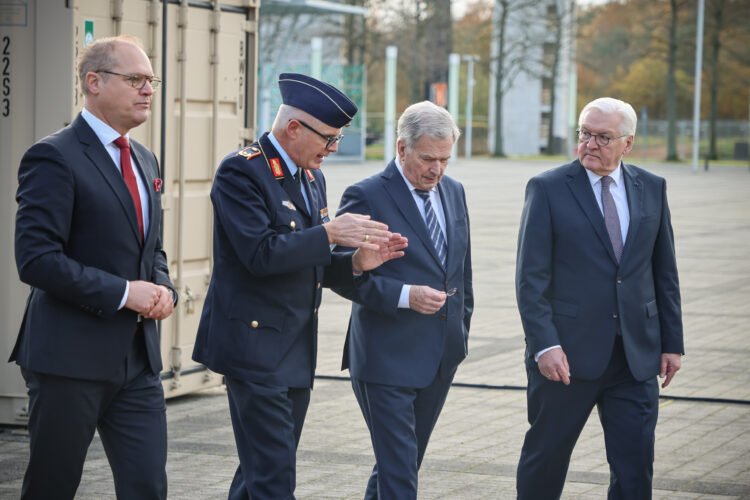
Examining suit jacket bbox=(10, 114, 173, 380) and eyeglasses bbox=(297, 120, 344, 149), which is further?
eyeglasses bbox=(297, 120, 344, 149)

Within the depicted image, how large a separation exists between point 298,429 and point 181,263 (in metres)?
3.31

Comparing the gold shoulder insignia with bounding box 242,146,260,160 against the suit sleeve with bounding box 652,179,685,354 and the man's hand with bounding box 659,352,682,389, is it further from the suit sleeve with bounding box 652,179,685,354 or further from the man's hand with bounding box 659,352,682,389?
the man's hand with bounding box 659,352,682,389

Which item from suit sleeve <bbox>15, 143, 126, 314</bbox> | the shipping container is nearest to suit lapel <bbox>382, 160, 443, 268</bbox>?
suit sleeve <bbox>15, 143, 126, 314</bbox>

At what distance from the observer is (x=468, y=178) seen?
37344 mm

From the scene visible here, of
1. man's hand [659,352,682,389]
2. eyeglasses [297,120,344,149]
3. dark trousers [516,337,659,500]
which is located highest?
eyeglasses [297,120,344,149]

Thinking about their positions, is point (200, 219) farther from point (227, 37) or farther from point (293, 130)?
point (293, 130)

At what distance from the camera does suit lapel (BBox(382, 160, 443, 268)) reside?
174 inches

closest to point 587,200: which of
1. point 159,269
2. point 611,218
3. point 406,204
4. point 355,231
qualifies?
point 611,218

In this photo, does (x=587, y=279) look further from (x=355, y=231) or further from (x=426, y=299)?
(x=355, y=231)

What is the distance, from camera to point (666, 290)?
4520 mm

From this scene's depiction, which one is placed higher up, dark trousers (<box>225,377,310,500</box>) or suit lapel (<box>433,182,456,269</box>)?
suit lapel (<box>433,182,456,269</box>)

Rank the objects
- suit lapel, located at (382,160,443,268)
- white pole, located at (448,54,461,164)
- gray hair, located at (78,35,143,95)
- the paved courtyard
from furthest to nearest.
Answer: white pole, located at (448,54,461,164) → the paved courtyard → suit lapel, located at (382,160,443,268) → gray hair, located at (78,35,143,95)

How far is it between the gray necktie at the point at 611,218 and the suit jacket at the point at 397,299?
22.8 inches

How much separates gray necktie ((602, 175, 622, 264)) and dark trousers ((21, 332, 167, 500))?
1.88 meters
